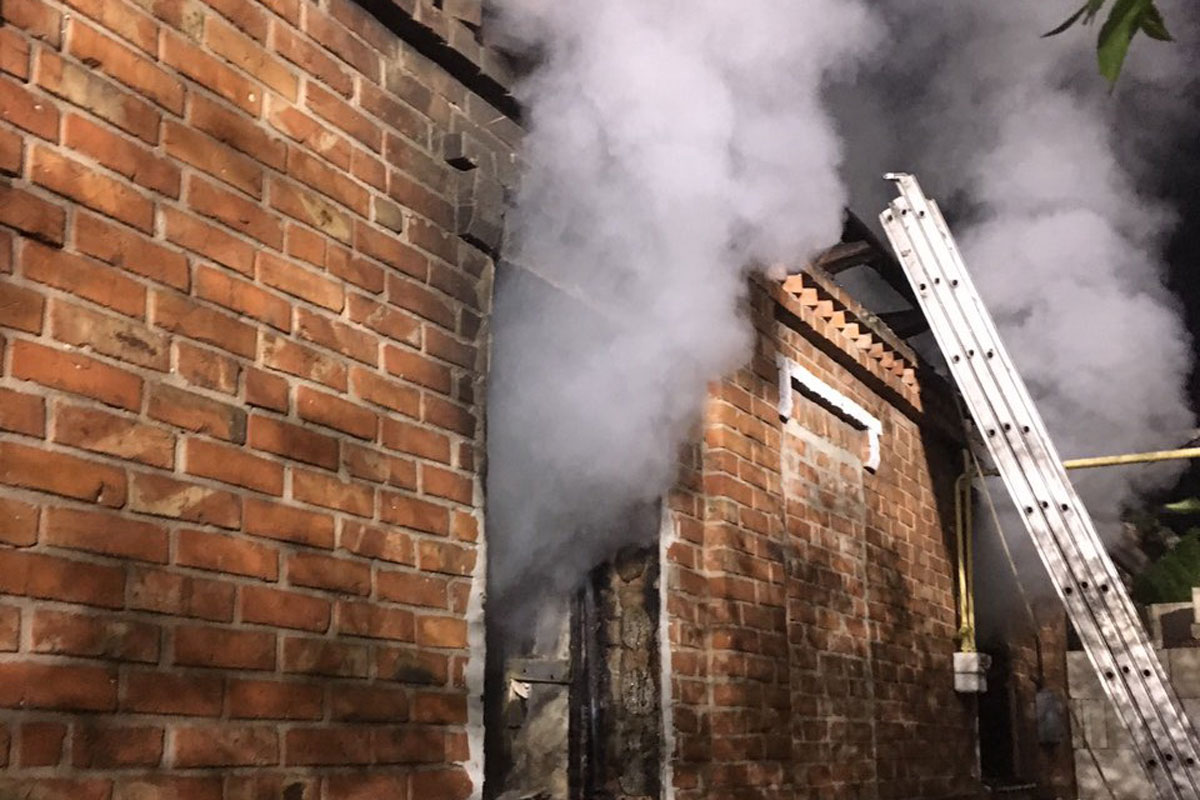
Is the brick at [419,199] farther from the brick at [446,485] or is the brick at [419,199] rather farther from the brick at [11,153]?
the brick at [11,153]

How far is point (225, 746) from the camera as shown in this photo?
2.14 metres

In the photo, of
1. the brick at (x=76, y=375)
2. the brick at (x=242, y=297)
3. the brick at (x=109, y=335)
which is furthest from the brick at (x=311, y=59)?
the brick at (x=76, y=375)

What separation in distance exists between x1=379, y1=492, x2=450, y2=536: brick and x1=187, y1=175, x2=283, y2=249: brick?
1.99 feet

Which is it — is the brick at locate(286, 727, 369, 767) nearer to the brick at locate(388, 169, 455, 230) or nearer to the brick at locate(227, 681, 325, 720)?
the brick at locate(227, 681, 325, 720)

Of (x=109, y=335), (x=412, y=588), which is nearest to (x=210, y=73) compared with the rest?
(x=109, y=335)

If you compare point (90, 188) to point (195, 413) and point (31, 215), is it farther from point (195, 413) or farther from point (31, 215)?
point (195, 413)

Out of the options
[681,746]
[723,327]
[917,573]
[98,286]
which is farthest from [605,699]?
[917,573]

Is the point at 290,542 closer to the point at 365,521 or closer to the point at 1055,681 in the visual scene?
the point at 365,521

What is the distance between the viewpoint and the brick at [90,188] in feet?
6.41

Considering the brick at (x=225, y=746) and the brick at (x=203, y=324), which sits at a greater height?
the brick at (x=203, y=324)

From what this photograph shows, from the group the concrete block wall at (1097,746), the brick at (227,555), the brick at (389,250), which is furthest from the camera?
the concrete block wall at (1097,746)

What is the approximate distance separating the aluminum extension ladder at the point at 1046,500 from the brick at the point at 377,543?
410 cm

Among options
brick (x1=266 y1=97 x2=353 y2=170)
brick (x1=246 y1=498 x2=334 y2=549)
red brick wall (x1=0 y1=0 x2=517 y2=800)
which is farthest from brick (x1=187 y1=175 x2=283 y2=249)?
brick (x1=246 y1=498 x2=334 y2=549)

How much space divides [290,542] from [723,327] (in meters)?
2.19
